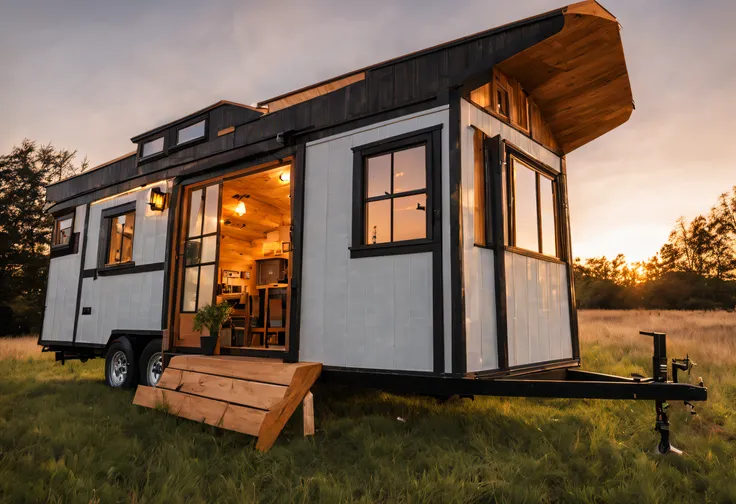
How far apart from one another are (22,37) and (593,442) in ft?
39.9

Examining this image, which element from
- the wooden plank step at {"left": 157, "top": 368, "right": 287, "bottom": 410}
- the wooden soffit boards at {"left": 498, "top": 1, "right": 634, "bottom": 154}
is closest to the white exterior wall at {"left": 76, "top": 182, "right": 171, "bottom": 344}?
the wooden plank step at {"left": 157, "top": 368, "right": 287, "bottom": 410}

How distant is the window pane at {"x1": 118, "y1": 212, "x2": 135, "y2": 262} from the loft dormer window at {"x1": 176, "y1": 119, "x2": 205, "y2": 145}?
1.63m

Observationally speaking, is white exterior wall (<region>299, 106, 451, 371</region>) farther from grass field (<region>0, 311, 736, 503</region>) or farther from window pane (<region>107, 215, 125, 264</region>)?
window pane (<region>107, 215, 125, 264</region>)

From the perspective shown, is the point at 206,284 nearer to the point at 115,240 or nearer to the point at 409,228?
the point at 115,240

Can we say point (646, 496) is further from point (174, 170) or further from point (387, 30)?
point (387, 30)

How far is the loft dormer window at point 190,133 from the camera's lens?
6.75 metres

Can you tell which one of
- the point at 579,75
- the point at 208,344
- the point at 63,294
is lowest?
the point at 208,344

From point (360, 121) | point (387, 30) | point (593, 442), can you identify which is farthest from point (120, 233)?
point (593, 442)

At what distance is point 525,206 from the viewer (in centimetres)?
516

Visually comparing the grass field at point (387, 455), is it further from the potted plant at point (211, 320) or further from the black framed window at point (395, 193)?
the black framed window at point (395, 193)

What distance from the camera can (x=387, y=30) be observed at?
27.0 ft

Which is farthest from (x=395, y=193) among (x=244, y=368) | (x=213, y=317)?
(x=213, y=317)

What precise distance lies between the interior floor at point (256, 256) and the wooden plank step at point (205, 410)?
64.6 inches

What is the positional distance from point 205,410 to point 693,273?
1228 inches
